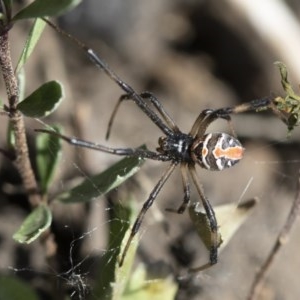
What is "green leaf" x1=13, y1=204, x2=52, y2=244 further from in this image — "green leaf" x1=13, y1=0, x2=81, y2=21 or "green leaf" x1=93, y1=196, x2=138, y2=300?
"green leaf" x1=13, y1=0, x2=81, y2=21

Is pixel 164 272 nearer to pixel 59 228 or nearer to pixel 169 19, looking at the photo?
pixel 59 228

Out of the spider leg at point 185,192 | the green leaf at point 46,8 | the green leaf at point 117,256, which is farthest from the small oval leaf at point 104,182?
the green leaf at point 46,8

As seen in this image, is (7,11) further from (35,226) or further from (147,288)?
(147,288)

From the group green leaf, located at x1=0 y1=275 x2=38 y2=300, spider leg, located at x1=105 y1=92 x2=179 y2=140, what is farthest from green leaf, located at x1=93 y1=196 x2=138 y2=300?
spider leg, located at x1=105 y1=92 x2=179 y2=140

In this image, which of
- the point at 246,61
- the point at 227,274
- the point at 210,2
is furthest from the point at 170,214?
the point at 210,2

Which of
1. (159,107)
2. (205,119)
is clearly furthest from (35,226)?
(205,119)

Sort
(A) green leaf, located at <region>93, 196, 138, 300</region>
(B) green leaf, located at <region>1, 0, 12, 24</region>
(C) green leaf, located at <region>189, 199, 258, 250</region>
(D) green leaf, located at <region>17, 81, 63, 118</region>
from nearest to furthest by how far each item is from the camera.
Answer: (B) green leaf, located at <region>1, 0, 12, 24</region> → (D) green leaf, located at <region>17, 81, 63, 118</region> → (A) green leaf, located at <region>93, 196, 138, 300</region> → (C) green leaf, located at <region>189, 199, 258, 250</region>
